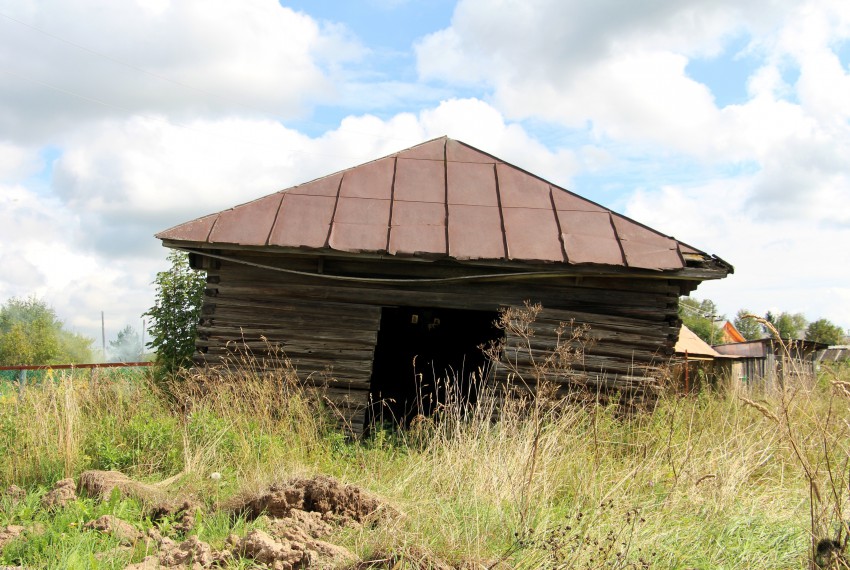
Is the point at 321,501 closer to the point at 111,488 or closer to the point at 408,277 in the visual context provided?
the point at 111,488

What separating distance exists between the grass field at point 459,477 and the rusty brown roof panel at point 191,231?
1.57 metres

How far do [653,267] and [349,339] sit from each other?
347 centimetres

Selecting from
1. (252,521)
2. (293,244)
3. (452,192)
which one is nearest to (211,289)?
(293,244)

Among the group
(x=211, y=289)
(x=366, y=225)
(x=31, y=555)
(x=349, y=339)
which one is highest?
(x=366, y=225)

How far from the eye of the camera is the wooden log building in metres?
8.10

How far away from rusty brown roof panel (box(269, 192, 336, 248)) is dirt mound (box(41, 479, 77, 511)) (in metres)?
3.47

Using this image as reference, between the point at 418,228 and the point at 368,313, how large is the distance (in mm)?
1128

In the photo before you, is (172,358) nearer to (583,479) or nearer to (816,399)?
(583,479)

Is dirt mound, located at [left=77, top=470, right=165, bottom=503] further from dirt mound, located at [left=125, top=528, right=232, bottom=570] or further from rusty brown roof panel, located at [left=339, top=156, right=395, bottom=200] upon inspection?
rusty brown roof panel, located at [left=339, top=156, right=395, bottom=200]

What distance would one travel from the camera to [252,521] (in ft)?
15.5

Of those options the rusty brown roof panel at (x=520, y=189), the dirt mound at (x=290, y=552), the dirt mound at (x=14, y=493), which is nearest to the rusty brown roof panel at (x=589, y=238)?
the rusty brown roof panel at (x=520, y=189)

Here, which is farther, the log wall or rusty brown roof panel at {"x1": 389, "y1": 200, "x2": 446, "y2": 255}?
the log wall

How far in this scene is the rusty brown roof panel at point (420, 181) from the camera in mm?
9023

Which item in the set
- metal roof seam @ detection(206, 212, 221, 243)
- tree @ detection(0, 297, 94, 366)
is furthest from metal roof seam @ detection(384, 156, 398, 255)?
tree @ detection(0, 297, 94, 366)
